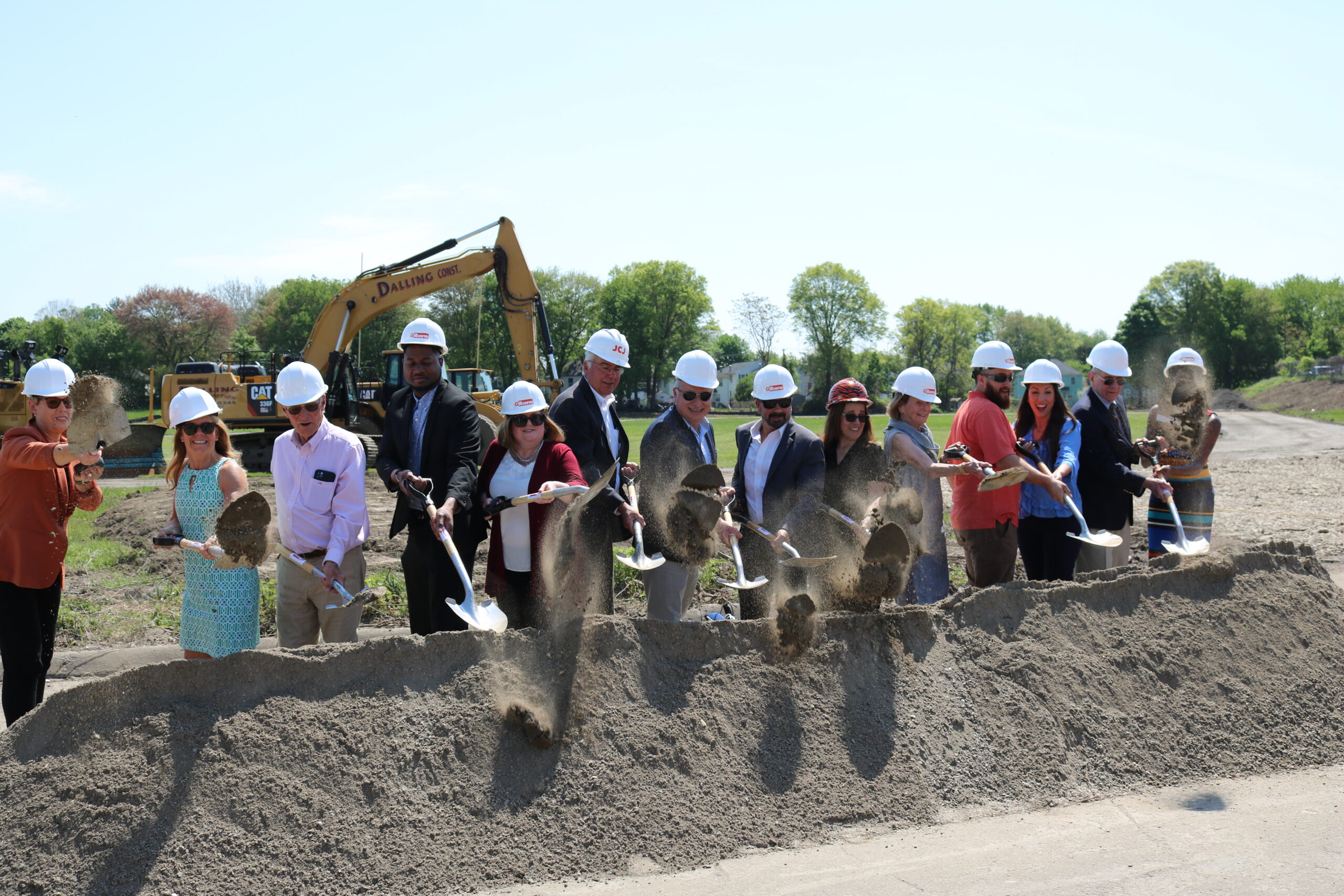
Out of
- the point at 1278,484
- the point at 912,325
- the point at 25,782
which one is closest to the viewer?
the point at 25,782

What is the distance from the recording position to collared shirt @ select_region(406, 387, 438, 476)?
4828mm

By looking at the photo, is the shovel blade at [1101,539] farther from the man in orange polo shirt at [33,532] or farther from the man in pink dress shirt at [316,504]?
the man in orange polo shirt at [33,532]

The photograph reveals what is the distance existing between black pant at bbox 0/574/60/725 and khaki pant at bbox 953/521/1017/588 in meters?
4.61

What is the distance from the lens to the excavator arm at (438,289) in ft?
55.6

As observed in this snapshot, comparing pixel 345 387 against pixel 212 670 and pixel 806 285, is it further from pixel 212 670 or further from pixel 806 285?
pixel 806 285

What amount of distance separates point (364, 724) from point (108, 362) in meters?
60.8

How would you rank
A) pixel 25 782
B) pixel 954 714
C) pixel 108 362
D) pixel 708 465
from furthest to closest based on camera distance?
1. pixel 108 362
2. pixel 708 465
3. pixel 954 714
4. pixel 25 782

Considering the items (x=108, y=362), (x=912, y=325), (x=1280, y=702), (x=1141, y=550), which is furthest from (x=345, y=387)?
(x=912, y=325)

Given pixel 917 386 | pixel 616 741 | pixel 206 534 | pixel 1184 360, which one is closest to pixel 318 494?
pixel 206 534

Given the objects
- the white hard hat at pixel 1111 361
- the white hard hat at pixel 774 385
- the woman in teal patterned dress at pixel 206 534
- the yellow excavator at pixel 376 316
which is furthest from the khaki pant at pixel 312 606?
the yellow excavator at pixel 376 316

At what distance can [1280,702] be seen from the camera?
495 centimetres

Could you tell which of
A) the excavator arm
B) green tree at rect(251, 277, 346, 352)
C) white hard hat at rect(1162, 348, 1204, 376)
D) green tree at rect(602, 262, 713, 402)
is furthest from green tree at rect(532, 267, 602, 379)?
white hard hat at rect(1162, 348, 1204, 376)

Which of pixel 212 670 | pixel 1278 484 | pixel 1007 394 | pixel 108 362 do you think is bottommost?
pixel 1278 484

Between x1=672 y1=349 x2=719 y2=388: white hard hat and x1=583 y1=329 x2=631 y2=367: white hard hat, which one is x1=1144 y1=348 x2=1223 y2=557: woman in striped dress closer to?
x1=672 y1=349 x2=719 y2=388: white hard hat
